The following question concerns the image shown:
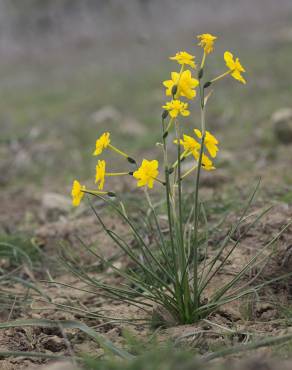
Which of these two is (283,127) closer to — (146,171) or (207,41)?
(207,41)

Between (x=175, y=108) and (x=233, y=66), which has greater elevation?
(x=233, y=66)

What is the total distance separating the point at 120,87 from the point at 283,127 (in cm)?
509

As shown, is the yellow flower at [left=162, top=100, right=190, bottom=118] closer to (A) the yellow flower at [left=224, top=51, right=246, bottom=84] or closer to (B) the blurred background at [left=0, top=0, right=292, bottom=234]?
(A) the yellow flower at [left=224, top=51, right=246, bottom=84]

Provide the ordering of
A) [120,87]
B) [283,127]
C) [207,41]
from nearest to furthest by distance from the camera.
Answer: [207,41]
[283,127]
[120,87]

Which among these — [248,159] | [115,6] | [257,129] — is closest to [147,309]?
[248,159]

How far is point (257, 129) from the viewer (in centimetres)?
626

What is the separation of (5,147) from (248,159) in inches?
99.4

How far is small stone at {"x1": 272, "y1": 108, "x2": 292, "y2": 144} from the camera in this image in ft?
17.4

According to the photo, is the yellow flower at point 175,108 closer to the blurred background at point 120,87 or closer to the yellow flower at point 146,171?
the yellow flower at point 146,171

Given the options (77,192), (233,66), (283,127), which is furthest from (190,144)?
(283,127)

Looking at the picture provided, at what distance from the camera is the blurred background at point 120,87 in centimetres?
529

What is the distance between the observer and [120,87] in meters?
10.0

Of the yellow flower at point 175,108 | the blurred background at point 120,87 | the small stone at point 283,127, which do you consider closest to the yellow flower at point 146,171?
the yellow flower at point 175,108

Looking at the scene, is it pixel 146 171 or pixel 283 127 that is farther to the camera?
pixel 283 127
